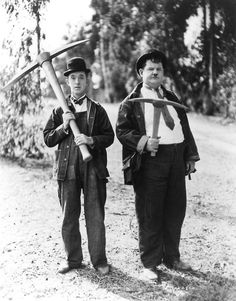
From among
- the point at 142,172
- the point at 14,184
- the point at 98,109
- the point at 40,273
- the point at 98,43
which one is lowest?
the point at 40,273

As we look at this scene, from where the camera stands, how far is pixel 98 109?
3.44 meters

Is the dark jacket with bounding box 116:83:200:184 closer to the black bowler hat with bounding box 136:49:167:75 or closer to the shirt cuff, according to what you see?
the shirt cuff

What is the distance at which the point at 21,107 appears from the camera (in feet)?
21.5

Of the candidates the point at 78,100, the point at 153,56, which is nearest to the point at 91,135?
the point at 78,100

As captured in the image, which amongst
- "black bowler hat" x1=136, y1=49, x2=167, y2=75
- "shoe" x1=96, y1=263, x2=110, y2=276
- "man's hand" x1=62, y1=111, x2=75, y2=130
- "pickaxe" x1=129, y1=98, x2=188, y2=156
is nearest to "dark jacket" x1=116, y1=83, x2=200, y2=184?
"pickaxe" x1=129, y1=98, x2=188, y2=156

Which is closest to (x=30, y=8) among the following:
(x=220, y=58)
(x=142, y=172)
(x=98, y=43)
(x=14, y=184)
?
(x=14, y=184)

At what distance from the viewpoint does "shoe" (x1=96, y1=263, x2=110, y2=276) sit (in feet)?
11.4

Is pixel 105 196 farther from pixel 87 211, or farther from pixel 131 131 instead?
pixel 131 131

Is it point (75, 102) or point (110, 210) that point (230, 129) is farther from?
point (75, 102)

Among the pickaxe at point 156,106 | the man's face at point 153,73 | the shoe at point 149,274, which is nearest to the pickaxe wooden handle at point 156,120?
the pickaxe at point 156,106

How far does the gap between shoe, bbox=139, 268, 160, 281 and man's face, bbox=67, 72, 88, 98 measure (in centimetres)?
157

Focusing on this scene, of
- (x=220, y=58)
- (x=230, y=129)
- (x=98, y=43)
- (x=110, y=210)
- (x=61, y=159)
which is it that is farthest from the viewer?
(x=98, y=43)

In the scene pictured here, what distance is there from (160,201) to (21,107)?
3.79 metres

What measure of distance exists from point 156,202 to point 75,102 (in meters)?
1.07
